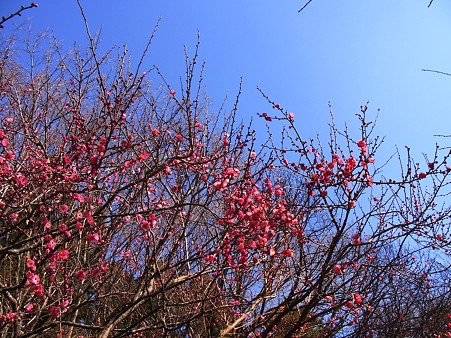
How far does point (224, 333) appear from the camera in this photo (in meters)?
4.33

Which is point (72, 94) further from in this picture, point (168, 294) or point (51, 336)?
point (51, 336)

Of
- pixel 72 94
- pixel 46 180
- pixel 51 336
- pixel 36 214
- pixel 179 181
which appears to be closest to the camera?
pixel 46 180

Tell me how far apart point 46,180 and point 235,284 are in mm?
2854

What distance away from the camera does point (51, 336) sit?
5.47m

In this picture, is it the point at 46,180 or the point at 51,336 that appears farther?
the point at 51,336

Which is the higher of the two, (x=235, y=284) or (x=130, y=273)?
(x=130, y=273)

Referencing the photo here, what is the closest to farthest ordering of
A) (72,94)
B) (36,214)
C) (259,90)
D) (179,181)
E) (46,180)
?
(46,180) < (36,214) < (259,90) < (72,94) < (179,181)

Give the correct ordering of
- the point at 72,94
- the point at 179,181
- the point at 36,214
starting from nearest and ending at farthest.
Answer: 1. the point at 36,214
2. the point at 72,94
3. the point at 179,181

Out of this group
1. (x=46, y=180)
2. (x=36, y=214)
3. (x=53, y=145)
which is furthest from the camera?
(x=53, y=145)

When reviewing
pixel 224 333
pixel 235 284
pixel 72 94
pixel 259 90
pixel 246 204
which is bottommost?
pixel 224 333

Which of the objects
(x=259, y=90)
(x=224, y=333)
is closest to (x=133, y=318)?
(x=224, y=333)

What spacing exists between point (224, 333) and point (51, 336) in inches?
105

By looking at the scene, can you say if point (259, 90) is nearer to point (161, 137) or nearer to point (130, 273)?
point (161, 137)

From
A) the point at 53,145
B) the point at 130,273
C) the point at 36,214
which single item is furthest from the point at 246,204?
the point at 53,145
